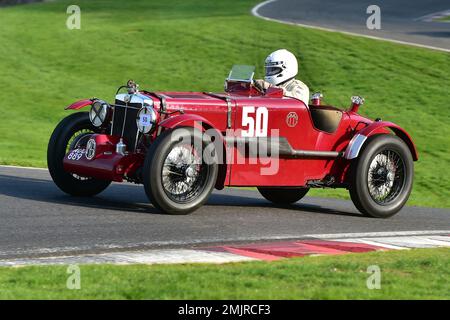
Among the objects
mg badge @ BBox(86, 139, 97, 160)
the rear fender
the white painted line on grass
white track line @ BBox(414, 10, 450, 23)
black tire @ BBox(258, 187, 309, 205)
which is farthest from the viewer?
white track line @ BBox(414, 10, 450, 23)

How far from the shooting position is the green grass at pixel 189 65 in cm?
2012

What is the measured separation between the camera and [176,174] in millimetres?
9656

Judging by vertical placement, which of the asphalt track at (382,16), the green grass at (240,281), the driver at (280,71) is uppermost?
the asphalt track at (382,16)

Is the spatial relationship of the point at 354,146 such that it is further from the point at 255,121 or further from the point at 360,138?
the point at 255,121

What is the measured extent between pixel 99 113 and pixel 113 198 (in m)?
1.04

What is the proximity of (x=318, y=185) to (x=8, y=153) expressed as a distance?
746 centimetres

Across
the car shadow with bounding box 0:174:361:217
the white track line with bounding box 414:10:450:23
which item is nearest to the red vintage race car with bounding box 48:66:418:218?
the car shadow with bounding box 0:174:361:217

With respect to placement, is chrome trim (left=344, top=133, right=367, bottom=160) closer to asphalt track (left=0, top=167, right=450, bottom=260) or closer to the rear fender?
asphalt track (left=0, top=167, right=450, bottom=260)

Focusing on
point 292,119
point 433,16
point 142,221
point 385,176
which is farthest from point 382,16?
point 142,221

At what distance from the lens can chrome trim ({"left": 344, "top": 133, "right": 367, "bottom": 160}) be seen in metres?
10.6

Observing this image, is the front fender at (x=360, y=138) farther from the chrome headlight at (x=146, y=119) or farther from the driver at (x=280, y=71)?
the chrome headlight at (x=146, y=119)

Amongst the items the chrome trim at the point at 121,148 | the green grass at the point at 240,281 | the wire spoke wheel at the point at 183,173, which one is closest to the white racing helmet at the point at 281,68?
the wire spoke wheel at the point at 183,173

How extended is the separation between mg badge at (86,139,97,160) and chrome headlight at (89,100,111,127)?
427 millimetres

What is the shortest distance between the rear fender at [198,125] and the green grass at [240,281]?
2.30 m
